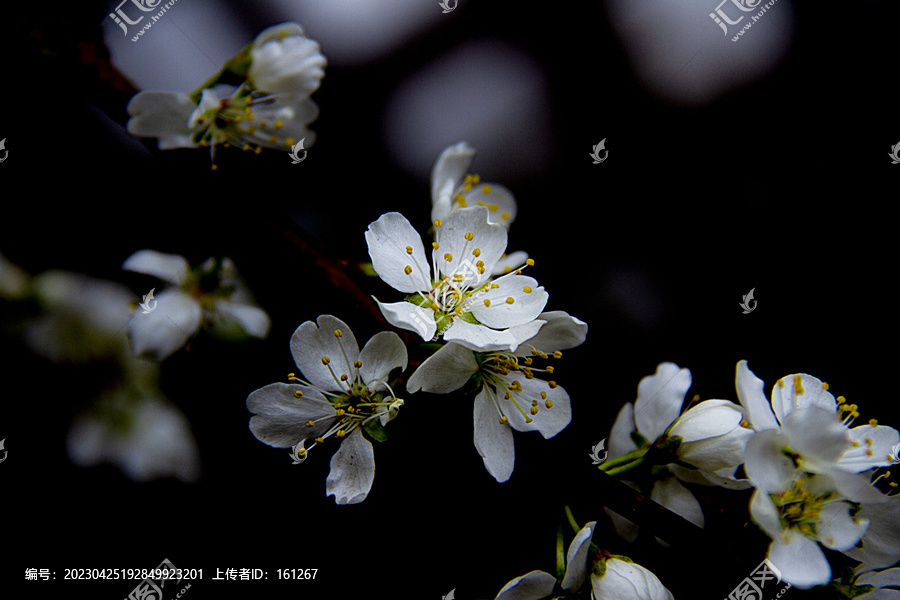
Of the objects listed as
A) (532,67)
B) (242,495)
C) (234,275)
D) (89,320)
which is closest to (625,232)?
(532,67)

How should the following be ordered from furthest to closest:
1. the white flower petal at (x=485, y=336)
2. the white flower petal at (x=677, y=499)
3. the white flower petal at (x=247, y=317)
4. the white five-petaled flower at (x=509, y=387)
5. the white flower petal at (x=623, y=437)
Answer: the white flower petal at (x=247, y=317)
the white flower petal at (x=623, y=437)
the white flower petal at (x=677, y=499)
the white five-petaled flower at (x=509, y=387)
the white flower petal at (x=485, y=336)

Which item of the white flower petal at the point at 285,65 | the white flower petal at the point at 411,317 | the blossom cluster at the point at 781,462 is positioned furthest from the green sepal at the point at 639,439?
the white flower petal at the point at 285,65

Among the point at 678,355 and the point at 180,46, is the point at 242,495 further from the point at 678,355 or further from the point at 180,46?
the point at 678,355

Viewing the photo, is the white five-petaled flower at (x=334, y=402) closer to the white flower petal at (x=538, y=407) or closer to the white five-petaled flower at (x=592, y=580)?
the white flower petal at (x=538, y=407)

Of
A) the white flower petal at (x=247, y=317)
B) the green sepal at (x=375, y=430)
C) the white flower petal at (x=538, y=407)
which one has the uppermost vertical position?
the white flower petal at (x=247, y=317)

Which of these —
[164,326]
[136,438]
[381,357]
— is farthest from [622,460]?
[136,438]

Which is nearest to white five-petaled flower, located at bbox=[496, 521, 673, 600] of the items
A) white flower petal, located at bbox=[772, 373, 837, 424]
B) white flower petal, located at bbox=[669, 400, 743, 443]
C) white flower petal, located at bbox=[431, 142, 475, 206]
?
white flower petal, located at bbox=[669, 400, 743, 443]
